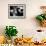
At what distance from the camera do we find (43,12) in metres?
3.28

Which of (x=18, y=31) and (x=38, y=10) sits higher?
(x=38, y=10)

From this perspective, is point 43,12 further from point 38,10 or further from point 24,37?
point 24,37

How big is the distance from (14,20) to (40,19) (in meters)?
0.48

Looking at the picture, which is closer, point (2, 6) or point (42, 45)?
point (42, 45)

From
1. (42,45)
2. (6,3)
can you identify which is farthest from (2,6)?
(42,45)

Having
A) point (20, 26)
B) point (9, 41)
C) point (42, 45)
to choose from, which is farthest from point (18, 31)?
point (42, 45)

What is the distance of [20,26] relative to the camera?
3277 millimetres

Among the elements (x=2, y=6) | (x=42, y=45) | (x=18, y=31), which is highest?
(x=2, y=6)

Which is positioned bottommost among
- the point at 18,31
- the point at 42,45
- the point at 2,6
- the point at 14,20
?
the point at 42,45

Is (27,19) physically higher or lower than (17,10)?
lower

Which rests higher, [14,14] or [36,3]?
[36,3]

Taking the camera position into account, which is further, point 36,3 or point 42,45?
point 36,3

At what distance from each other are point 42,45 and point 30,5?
77cm

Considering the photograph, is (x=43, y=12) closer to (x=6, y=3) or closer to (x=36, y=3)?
(x=36, y=3)
